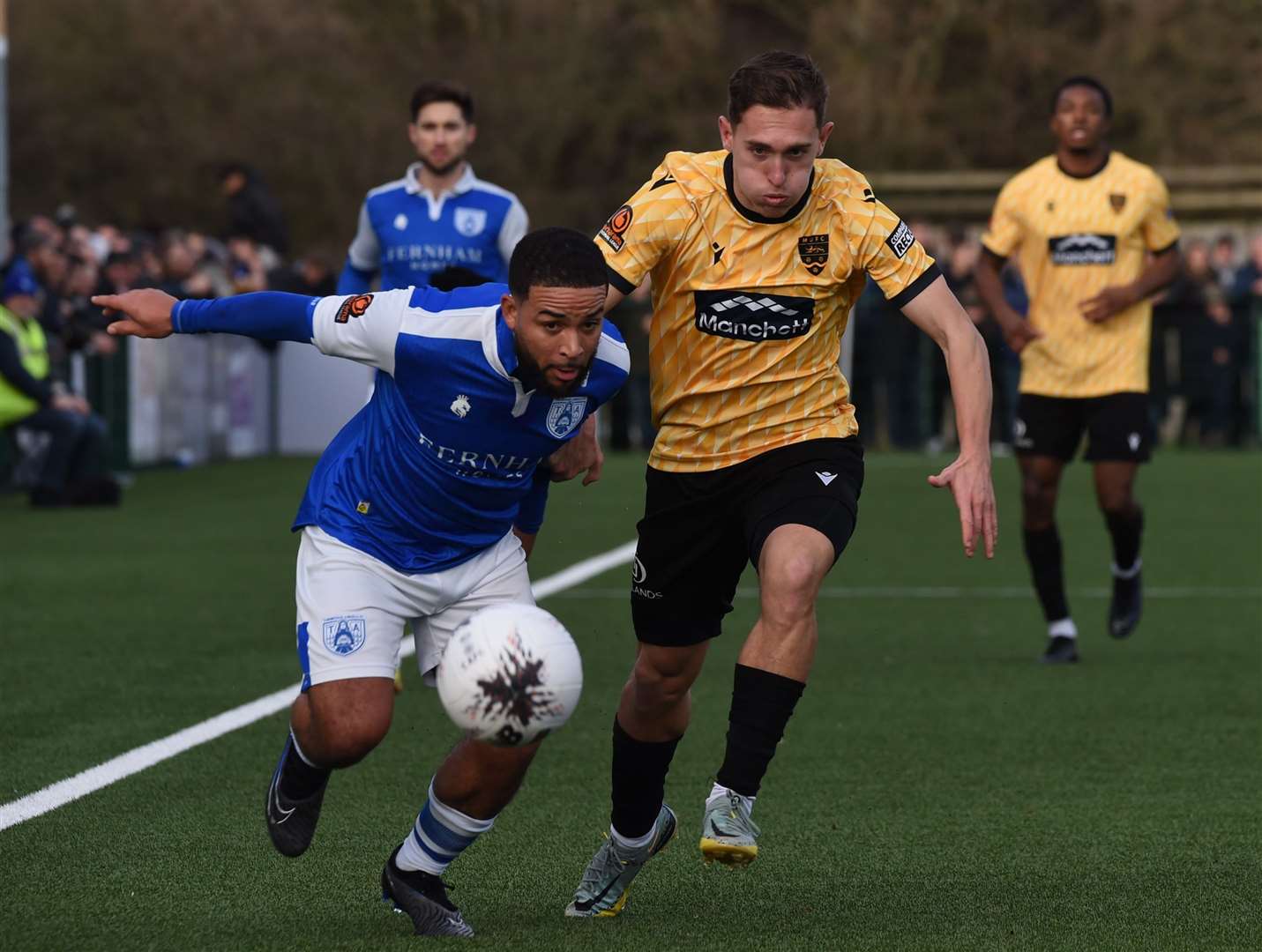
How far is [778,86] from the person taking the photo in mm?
5715

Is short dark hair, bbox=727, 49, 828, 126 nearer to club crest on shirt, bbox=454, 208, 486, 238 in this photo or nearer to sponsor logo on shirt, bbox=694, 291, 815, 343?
sponsor logo on shirt, bbox=694, 291, 815, 343

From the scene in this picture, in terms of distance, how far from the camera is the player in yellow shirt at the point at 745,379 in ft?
18.9

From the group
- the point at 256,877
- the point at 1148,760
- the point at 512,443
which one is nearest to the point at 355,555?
the point at 512,443

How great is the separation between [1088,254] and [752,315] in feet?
15.3

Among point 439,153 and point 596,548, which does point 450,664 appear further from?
point 596,548

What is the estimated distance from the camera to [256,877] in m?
5.94

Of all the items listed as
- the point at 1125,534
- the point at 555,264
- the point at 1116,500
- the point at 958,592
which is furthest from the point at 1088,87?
the point at 555,264

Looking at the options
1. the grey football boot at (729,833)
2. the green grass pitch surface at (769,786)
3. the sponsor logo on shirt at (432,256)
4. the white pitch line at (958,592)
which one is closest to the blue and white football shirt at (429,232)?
the sponsor logo on shirt at (432,256)

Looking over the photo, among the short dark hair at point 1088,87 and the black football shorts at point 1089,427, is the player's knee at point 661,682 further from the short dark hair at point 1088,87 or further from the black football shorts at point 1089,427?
the short dark hair at point 1088,87

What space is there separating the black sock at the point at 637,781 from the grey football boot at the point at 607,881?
0.18 ft

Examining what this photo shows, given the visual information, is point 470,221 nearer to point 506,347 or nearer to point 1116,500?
point 1116,500

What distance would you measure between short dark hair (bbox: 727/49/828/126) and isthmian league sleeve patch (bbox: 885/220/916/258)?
0.37 metres

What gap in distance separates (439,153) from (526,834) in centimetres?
392

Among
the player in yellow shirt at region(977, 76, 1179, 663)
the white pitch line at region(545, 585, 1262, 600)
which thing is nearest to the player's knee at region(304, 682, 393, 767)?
the player in yellow shirt at region(977, 76, 1179, 663)
